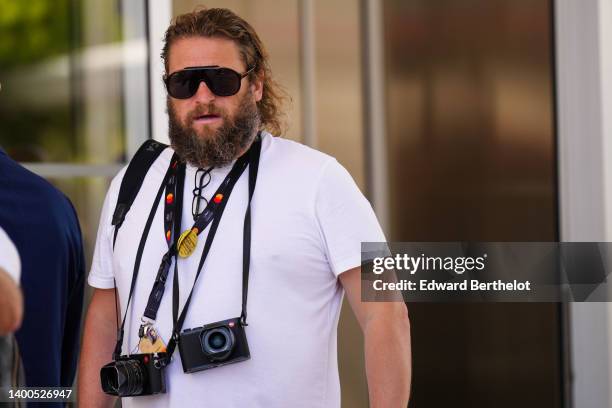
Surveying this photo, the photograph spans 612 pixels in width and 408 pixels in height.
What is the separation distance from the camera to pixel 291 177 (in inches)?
92.9

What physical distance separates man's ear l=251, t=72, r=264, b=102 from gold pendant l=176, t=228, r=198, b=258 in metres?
0.37

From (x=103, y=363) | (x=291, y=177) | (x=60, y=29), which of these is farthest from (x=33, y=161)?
(x=291, y=177)

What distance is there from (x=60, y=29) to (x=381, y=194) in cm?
145

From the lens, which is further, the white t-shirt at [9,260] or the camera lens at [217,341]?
the camera lens at [217,341]

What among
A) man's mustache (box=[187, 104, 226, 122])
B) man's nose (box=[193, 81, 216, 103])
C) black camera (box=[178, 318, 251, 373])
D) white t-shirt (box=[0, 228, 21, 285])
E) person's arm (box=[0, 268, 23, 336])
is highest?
man's nose (box=[193, 81, 216, 103])

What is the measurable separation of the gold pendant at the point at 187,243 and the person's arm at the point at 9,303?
486 mm

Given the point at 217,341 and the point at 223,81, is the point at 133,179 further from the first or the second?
the point at 217,341

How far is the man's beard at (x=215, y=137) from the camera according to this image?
236 cm

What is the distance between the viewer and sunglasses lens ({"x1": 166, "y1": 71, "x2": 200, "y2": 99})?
7.75ft

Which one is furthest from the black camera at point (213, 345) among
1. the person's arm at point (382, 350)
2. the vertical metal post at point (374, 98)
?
the vertical metal post at point (374, 98)

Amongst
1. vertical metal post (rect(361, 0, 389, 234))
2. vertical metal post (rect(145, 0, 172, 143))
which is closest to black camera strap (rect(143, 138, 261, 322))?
vertical metal post (rect(145, 0, 172, 143))

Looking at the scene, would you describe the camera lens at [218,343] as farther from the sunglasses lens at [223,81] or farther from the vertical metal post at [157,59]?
the vertical metal post at [157,59]

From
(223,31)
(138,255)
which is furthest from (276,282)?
(223,31)

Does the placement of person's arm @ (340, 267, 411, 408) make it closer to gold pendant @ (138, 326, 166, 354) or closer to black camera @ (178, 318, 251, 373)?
black camera @ (178, 318, 251, 373)
